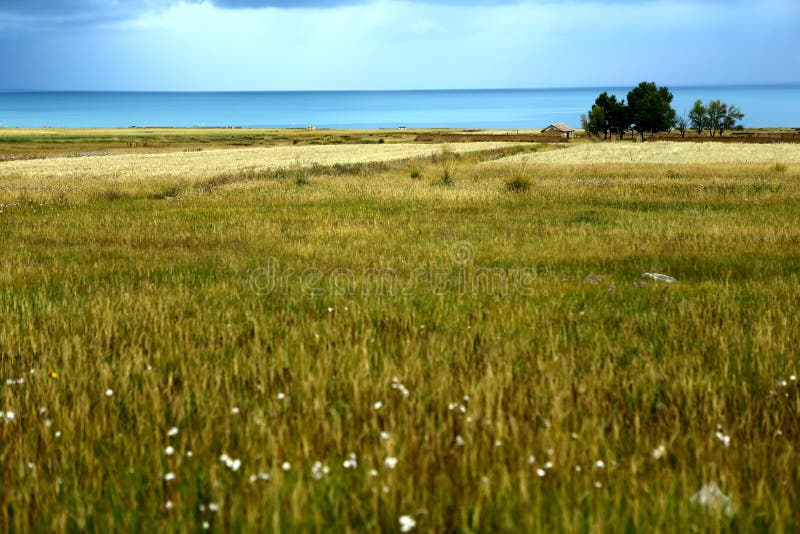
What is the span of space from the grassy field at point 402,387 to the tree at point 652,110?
114849 millimetres

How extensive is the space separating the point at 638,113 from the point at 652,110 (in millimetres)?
2304

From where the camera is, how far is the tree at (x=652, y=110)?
120 m

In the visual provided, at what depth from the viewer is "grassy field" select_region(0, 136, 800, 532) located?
3.42 metres

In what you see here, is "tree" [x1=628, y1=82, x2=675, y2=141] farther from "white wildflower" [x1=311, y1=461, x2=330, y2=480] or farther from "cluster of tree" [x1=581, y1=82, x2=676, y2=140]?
"white wildflower" [x1=311, y1=461, x2=330, y2=480]

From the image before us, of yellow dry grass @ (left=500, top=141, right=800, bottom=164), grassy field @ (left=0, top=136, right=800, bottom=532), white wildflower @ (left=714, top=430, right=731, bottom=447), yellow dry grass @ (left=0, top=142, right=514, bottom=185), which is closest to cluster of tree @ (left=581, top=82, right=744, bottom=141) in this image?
yellow dry grass @ (left=500, top=141, right=800, bottom=164)

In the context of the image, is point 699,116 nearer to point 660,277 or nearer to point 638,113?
point 638,113

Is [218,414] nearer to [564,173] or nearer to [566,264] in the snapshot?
[566,264]

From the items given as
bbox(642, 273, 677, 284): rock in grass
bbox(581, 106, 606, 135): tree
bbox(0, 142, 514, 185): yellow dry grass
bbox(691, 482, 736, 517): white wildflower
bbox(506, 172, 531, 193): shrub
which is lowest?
bbox(642, 273, 677, 284): rock in grass

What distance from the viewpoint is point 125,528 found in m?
3.19

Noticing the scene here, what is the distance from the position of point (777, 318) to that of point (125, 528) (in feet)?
22.5

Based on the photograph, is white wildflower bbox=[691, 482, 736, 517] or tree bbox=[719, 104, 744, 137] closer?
white wildflower bbox=[691, 482, 736, 517]

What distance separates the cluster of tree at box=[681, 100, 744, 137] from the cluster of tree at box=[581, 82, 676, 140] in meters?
26.1

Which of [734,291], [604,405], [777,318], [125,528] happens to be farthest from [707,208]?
[125,528]

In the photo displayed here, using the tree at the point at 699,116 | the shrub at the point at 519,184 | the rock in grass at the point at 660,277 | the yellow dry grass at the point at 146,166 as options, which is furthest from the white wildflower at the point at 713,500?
the tree at the point at 699,116
